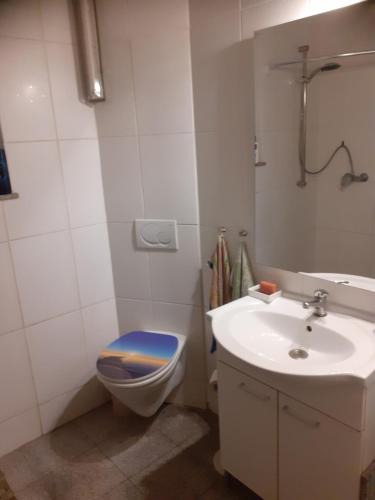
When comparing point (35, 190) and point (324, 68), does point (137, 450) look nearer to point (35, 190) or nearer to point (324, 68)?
point (35, 190)

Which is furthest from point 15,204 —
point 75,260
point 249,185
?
point 249,185

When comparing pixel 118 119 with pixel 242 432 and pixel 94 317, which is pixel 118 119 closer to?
pixel 94 317

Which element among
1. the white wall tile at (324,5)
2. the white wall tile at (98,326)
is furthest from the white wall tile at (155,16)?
the white wall tile at (98,326)

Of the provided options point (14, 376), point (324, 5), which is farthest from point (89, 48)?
point (14, 376)

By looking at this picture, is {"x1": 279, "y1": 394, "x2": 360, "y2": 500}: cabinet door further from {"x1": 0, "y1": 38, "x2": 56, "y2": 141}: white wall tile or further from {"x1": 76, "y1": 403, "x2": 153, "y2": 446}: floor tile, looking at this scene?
{"x1": 0, "y1": 38, "x2": 56, "y2": 141}: white wall tile

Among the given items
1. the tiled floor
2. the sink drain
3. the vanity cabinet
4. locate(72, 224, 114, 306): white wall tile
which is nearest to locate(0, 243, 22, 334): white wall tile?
locate(72, 224, 114, 306): white wall tile

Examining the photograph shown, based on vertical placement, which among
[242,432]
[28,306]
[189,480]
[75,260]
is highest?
[75,260]

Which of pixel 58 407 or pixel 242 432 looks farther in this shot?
pixel 58 407

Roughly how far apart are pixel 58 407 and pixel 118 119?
156 cm

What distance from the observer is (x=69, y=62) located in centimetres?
185

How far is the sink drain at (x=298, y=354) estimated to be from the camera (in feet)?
4.62

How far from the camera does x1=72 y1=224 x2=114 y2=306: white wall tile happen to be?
2.06 metres

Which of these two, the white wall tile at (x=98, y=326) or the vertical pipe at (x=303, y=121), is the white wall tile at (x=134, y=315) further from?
the vertical pipe at (x=303, y=121)

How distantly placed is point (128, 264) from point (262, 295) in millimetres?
813
